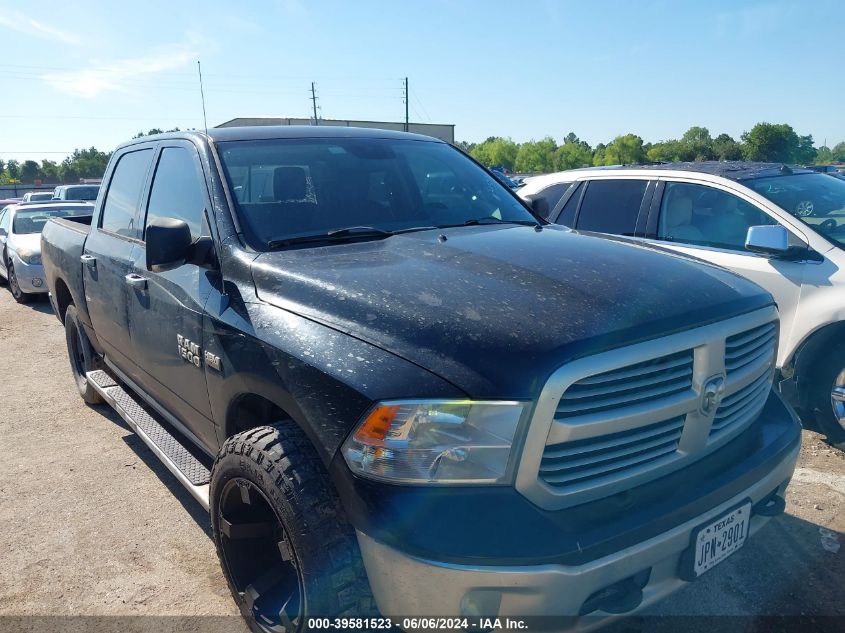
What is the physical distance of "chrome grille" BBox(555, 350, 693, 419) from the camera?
6.21 ft

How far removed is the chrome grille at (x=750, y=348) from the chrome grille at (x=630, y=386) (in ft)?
0.91

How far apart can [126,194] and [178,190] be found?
3.29 ft

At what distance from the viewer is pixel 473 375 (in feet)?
6.12

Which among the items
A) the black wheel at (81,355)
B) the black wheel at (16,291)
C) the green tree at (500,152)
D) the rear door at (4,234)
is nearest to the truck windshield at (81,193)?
the rear door at (4,234)

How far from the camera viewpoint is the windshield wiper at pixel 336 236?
2.85m

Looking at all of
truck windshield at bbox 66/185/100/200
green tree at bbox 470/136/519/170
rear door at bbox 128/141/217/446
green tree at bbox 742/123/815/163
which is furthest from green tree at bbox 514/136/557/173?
rear door at bbox 128/141/217/446

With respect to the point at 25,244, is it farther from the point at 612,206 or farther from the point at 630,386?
the point at 630,386

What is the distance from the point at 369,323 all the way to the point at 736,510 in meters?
1.37

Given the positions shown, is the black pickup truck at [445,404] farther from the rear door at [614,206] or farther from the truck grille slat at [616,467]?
the rear door at [614,206]

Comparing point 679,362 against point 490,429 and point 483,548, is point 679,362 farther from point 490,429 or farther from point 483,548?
point 483,548

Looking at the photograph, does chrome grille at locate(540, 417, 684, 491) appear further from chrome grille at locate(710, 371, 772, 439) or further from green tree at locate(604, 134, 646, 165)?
green tree at locate(604, 134, 646, 165)

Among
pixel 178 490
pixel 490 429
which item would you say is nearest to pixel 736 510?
pixel 490 429

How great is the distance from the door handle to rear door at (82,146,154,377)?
13 centimetres

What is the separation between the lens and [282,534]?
2357mm
